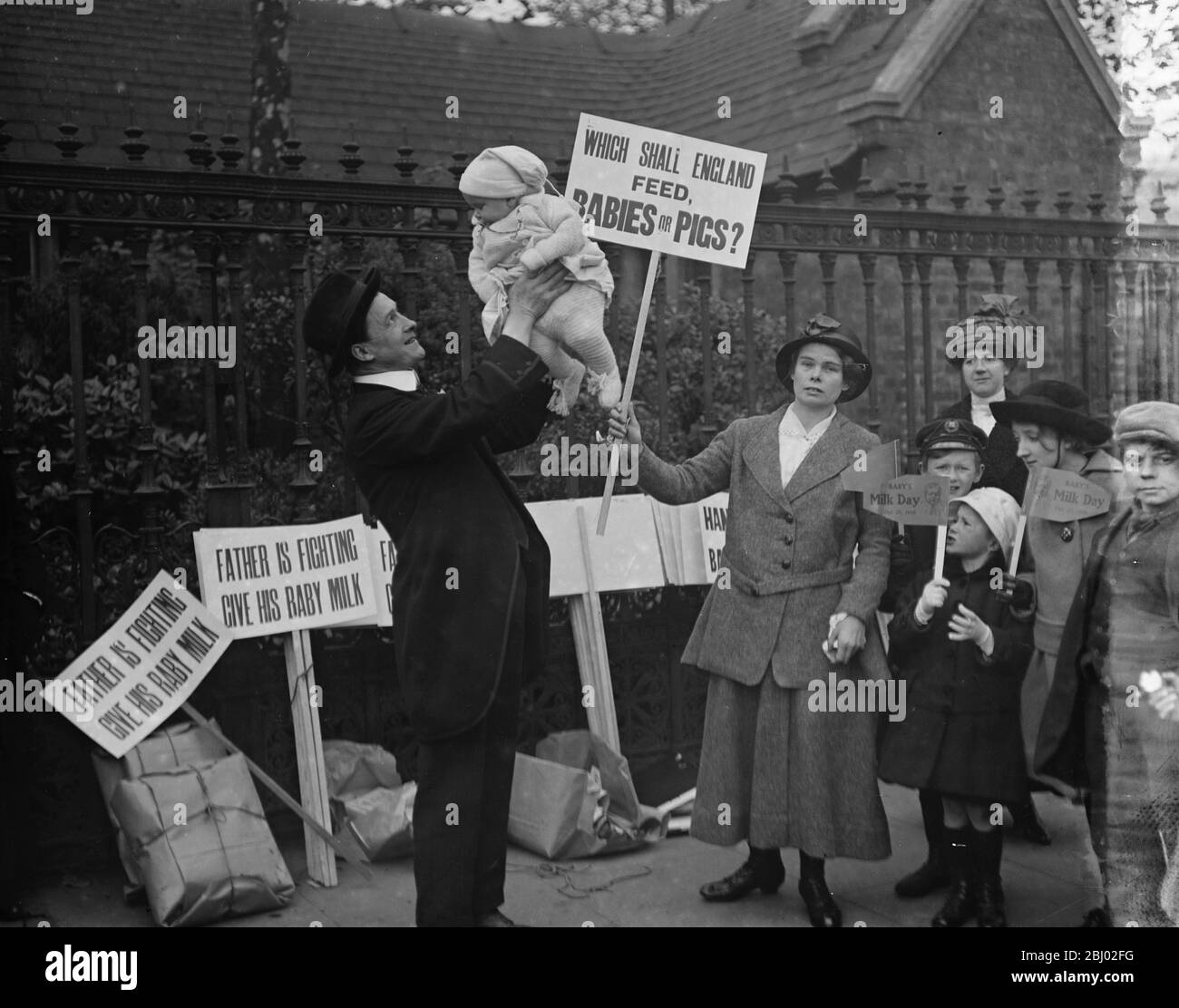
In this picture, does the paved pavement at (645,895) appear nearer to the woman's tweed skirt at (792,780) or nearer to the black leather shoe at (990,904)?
the black leather shoe at (990,904)

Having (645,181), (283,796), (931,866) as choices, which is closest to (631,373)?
(645,181)

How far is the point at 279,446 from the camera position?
207 inches

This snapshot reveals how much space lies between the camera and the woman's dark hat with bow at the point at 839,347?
4.08 metres

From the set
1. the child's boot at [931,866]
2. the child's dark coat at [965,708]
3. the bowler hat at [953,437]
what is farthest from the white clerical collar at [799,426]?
the child's boot at [931,866]

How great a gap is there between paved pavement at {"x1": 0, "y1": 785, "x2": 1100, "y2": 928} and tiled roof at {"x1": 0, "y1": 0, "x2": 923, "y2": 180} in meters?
2.67

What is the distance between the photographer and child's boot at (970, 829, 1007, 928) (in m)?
3.96

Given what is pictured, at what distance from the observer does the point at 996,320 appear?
16.4 ft

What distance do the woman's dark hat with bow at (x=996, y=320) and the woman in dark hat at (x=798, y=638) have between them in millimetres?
1030

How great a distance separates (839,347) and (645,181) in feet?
3.20

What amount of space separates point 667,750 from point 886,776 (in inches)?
55.9

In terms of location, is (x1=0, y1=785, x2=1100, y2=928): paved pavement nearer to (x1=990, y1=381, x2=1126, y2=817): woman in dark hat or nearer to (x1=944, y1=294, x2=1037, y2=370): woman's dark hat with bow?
(x1=990, y1=381, x2=1126, y2=817): woman in dark hat

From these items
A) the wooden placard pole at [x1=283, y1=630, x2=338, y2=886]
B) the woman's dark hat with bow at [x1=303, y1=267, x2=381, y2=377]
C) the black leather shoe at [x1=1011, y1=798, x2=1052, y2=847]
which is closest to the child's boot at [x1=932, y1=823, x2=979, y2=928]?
the black leather shoe at [x1=1011, y1=798, x2=1052, y2=847]

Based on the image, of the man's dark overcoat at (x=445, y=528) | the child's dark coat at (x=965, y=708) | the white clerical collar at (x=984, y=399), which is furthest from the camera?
the white clerical collar at (x=984, y=399)
